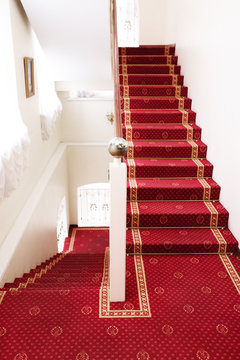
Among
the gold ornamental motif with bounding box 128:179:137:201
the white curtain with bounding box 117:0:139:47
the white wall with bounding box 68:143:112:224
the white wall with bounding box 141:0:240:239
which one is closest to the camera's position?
the white wall with bounding box 141:0:240:239

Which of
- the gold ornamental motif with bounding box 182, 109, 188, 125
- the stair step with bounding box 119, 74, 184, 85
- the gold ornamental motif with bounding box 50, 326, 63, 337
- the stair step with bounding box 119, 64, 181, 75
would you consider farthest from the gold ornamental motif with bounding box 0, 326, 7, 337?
the stair step with bounding box 119, 64, 181, 75

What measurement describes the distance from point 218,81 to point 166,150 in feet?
3.42

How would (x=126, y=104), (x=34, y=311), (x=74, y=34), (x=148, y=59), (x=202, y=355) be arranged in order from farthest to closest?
(x=148, y=59) → (x=126, y=104) → (x=74, y=34) → (x=34, y=311) → (x=202, y=355)

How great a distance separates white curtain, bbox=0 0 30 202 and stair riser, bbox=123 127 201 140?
1.50 metres

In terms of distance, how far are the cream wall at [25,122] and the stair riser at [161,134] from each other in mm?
1292

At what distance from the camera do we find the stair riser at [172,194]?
156 inches

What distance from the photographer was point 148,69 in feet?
18.7

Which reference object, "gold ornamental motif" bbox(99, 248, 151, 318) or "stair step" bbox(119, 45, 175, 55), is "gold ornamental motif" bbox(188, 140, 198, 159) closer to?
"gold ornamental motif" bbox(99, 248, 151, 318)

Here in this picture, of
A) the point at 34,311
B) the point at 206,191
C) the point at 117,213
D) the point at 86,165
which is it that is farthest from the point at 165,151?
the point at 86,165

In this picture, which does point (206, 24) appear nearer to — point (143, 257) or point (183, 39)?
point (183, 39)

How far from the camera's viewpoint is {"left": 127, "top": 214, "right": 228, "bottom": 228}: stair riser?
3.72 meters

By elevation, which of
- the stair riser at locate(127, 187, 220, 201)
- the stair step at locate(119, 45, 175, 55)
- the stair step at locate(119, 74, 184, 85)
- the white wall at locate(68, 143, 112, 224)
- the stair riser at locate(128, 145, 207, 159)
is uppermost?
the stair step at locate(119, 45, 175, 55)

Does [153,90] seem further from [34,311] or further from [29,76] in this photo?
[34,311]

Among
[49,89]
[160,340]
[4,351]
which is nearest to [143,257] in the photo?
[160,340]
